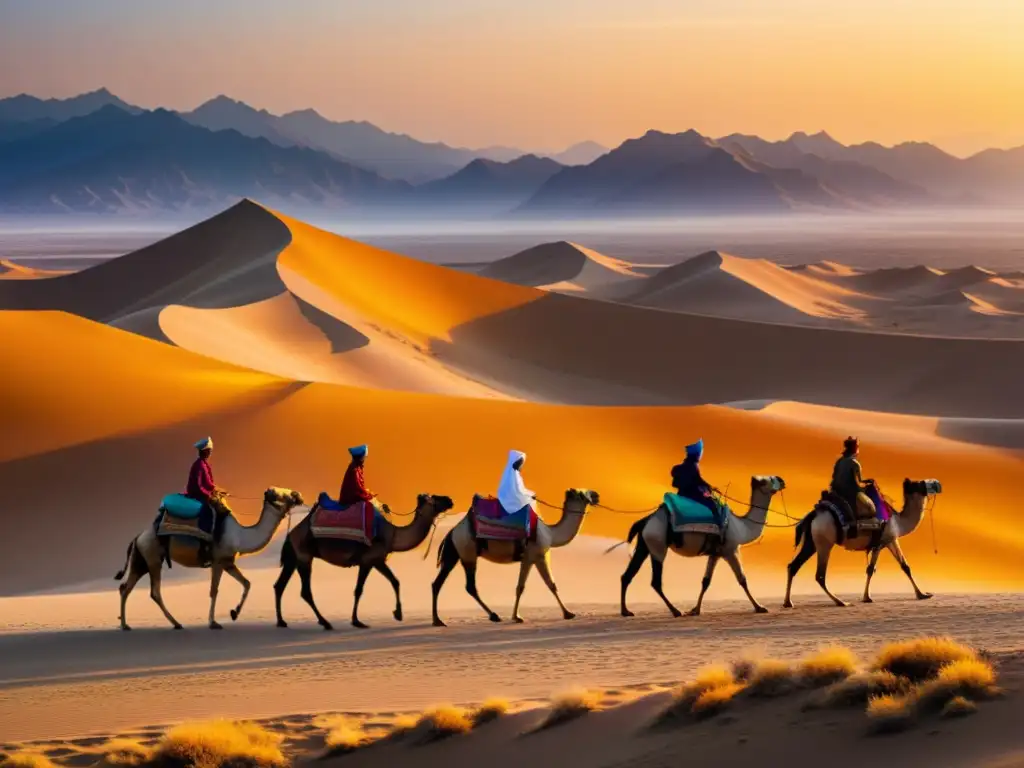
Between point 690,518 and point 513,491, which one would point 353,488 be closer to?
point 513,491

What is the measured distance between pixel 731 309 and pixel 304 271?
4451 cm

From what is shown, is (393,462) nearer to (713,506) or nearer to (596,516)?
(596,516)

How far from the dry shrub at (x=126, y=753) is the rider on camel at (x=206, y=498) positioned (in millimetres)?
4896

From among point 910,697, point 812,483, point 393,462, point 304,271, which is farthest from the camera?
point 304,271

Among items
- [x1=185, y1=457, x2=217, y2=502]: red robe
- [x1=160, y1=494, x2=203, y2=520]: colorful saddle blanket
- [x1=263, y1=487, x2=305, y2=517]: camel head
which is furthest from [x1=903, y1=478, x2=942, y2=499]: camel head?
[x1=160, y1=494, x2=203, y2=520]: colorful saddle blanket

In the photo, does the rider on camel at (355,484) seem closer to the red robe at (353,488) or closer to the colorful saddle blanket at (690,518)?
the red robe at (353,488)

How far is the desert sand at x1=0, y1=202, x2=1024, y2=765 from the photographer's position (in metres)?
13.9

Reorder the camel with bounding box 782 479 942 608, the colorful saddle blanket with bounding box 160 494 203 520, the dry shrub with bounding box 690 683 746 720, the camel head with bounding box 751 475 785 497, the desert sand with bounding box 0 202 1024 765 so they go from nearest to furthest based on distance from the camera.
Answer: the dry shrub with bounding box 690 683 746 720 < the desert sand with bounding box 0 202 1024 765 < the colorful saddle blanket with bounding box 160 494 203 520 < the camel head with bounding box 751 475 785 497 < the camel with bounding box 782 479 942 608

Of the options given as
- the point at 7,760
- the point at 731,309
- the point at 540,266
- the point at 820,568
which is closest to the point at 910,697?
the point at 7,760

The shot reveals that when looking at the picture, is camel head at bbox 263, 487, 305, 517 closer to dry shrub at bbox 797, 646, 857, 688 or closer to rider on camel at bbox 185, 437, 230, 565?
rider on camel at bbox 185, 437, 230, 565

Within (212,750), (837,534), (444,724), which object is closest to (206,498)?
(212,750)

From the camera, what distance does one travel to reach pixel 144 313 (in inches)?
1925

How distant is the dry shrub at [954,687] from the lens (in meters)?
9.20

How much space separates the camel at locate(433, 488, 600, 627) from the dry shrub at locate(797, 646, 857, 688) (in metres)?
5.78
